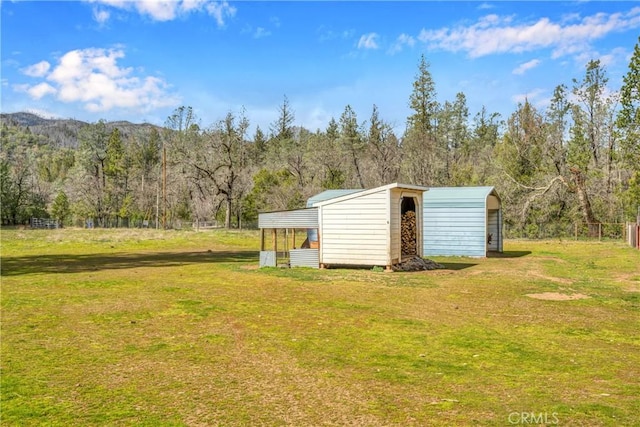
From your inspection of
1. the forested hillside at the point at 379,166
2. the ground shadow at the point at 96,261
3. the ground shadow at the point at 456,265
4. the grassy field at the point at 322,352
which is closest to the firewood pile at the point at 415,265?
the ground shadow at the point at 456,265

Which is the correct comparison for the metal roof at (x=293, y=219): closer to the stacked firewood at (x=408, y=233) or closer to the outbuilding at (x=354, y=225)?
the outbuilding at (x=354, y=225)

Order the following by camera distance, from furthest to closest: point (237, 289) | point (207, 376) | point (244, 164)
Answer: point (244, 164)
point (237, 289)
point (207, 376)

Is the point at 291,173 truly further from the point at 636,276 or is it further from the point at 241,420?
the point at 241,420

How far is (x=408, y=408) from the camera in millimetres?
4582

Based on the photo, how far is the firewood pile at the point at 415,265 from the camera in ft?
53.8

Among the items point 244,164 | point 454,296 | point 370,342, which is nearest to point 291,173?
point 244,164

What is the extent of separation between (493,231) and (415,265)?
9872 millimetres

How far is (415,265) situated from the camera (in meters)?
16.8

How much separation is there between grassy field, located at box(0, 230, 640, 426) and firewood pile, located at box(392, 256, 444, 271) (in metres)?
2.32

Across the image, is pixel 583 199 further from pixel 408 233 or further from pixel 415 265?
pixel 415 265

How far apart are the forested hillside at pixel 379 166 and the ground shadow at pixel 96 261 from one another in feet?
66.7

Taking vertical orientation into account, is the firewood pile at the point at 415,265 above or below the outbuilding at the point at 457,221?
below

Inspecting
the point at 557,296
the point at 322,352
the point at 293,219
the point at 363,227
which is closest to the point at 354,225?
the point at 363,227

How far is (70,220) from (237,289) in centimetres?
6182
